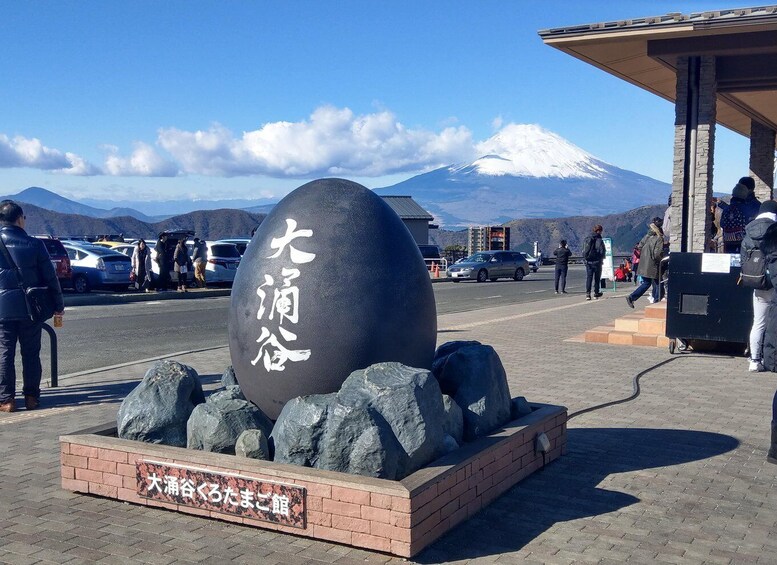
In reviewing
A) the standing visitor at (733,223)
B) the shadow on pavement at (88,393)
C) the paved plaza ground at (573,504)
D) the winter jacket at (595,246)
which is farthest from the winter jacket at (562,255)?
the shadow on pavement at (88,393)

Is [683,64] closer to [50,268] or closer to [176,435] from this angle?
[50,268]

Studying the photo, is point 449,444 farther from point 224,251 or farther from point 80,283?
point 224,251

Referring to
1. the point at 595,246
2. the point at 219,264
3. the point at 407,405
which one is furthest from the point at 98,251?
the point at 407,405

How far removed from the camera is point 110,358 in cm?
1281

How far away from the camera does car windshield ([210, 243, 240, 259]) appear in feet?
99.0

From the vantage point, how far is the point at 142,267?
26.7 metres

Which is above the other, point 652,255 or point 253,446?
point 652,255

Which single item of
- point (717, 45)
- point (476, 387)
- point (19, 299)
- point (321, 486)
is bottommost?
point (321, 486)

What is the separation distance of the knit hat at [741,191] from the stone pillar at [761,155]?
34.0ft

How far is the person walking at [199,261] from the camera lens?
28.5 meters

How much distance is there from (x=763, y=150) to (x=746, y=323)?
1445cm

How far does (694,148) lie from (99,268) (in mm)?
18659

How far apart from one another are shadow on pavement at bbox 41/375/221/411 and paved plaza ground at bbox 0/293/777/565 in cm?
2

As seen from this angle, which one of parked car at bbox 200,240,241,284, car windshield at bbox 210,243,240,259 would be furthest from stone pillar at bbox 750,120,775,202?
car windshield at bbox 210,243,240,259
